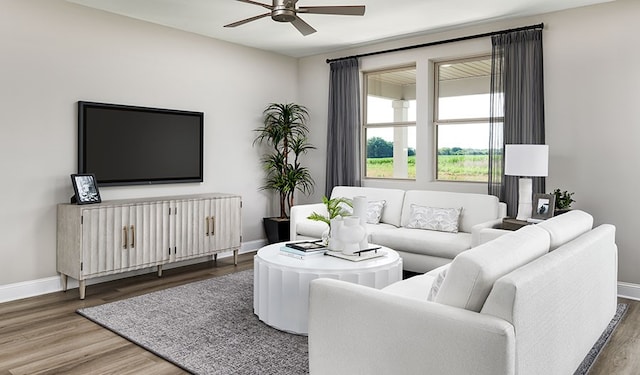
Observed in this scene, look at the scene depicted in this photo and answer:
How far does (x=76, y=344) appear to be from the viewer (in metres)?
2.98

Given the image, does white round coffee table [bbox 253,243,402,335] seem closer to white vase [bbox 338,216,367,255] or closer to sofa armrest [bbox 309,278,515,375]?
white vase [bbox 338,216,367,255]

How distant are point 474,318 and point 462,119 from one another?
12.6 feet

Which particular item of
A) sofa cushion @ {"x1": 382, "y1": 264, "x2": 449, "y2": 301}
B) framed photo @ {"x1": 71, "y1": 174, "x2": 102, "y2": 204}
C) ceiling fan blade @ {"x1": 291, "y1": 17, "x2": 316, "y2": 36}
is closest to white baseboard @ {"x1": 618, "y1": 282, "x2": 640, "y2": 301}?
sofa cushion @ {"x1": 382, "y1": 264, "x2": 449, "y2": 301}

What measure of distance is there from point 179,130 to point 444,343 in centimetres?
415

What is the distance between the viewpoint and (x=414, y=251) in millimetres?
4391

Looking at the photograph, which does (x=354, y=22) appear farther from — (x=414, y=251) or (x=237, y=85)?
(x=414, y=251)

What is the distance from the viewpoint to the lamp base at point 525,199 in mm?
4152

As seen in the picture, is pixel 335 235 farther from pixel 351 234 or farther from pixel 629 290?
pixel 629 290

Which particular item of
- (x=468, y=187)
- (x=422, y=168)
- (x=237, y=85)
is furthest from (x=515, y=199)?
(x=237, y=85)

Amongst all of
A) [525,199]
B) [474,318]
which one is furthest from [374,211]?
[474,318]

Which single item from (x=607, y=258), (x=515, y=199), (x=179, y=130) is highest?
(x=179, y=130)

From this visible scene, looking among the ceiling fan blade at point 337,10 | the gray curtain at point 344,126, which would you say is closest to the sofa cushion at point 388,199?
the gray curtain at point 344,126

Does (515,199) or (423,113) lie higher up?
(423,113)

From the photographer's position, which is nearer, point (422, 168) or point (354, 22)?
point (354, 22)
